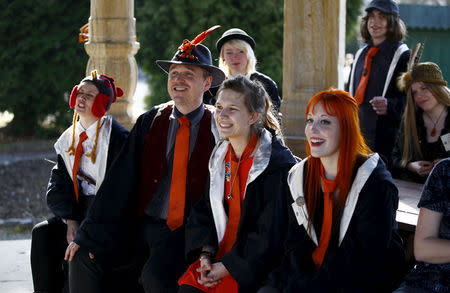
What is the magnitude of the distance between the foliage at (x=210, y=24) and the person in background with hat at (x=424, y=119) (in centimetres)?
758

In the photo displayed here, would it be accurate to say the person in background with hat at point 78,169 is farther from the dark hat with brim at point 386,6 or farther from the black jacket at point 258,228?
the dark hat with brim at point 386,6

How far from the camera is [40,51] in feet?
39.7

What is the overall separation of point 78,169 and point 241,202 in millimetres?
1100

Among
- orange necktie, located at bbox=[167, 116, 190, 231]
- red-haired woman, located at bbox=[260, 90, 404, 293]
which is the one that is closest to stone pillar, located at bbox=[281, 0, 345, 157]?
orange necktie, located at bbox=[167, 116, 190, 231]

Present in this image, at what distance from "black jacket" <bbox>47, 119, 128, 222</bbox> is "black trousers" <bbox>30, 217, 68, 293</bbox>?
0.43ft

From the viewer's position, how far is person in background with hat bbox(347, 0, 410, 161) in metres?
4.91

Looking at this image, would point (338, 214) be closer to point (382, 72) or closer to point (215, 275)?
point (215, 275)

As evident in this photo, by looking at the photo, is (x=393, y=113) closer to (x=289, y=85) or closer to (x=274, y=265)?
(x=289, y=85)

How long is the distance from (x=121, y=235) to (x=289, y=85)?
1.87 meters

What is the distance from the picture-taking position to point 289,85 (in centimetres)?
538

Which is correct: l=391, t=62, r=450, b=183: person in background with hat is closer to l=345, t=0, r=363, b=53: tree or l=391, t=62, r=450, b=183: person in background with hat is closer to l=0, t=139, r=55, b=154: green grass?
l=345, t=0, r=363, b=53: tree

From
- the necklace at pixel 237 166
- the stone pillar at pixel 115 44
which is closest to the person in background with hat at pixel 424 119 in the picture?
the necklace at pixel 237 166

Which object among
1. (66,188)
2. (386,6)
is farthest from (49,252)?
(386,6)

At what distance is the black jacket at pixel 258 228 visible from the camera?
3350 millimetres
